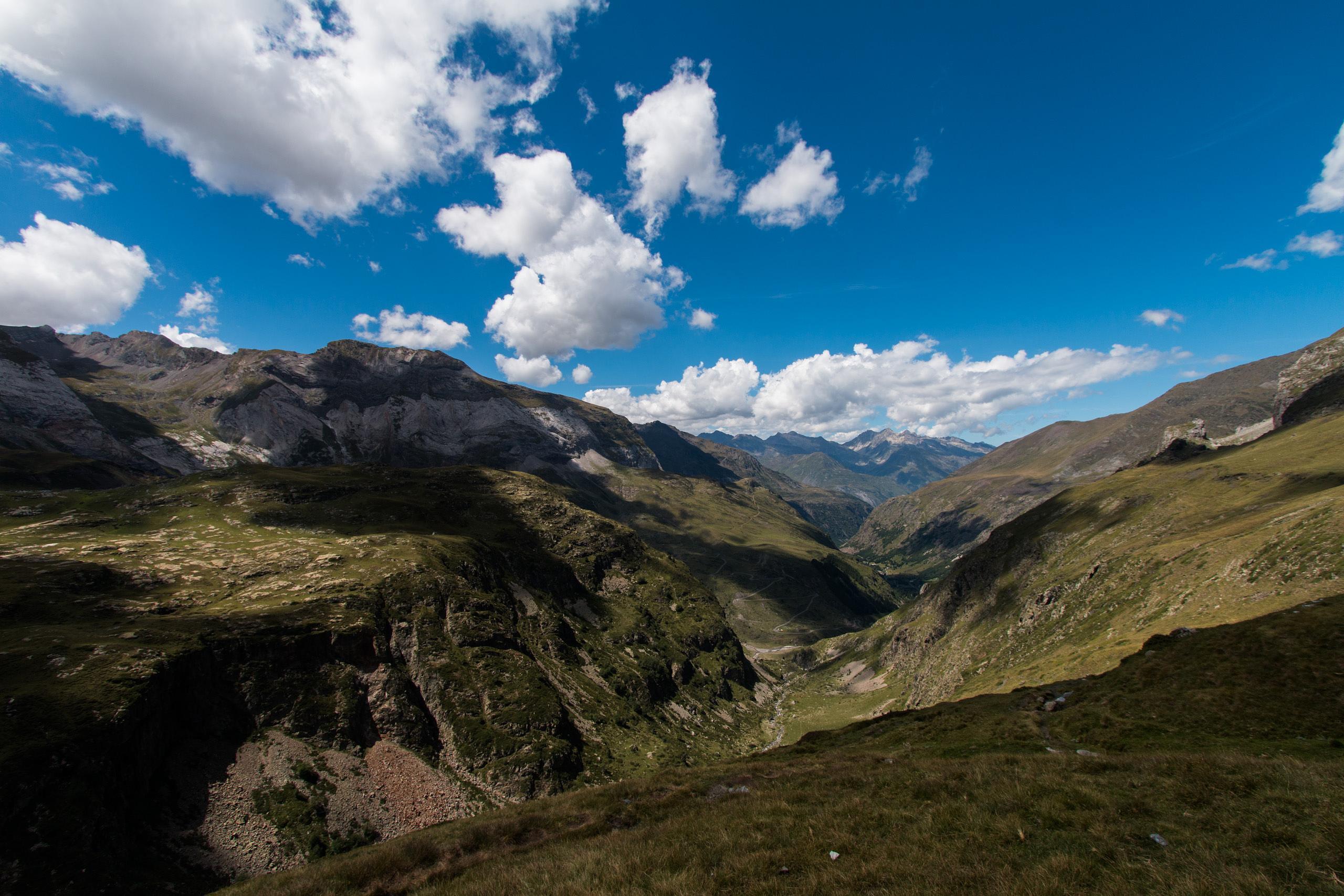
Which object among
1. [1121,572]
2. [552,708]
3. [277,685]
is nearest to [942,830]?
[277,685]

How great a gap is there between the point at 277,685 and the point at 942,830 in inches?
2782

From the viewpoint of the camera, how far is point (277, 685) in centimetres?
5647

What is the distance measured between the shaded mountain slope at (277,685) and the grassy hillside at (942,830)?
3495 centimetres

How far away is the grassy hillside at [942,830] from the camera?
11.2 metres

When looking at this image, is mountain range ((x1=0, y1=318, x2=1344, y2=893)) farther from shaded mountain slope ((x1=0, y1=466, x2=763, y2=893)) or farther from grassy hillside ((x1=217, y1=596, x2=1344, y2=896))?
shaded mountain slope ((x1=0, y1=466, x2=763, y2=893))

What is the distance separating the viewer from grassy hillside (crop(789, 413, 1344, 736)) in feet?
217

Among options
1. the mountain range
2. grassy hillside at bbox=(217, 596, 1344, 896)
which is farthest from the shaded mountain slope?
grassy hillside at bbox=(217, 596, 1344, 896)

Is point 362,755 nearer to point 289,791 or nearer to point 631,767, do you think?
point 289,791

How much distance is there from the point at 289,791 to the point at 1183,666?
3216 inches

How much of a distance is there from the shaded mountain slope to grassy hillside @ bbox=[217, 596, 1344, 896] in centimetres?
3495

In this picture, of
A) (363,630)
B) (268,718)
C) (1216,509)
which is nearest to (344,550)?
(363,630)

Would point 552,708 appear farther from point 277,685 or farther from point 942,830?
point 942,830

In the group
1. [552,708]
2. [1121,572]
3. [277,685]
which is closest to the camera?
[277,685]

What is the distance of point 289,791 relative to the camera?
48250 mm
